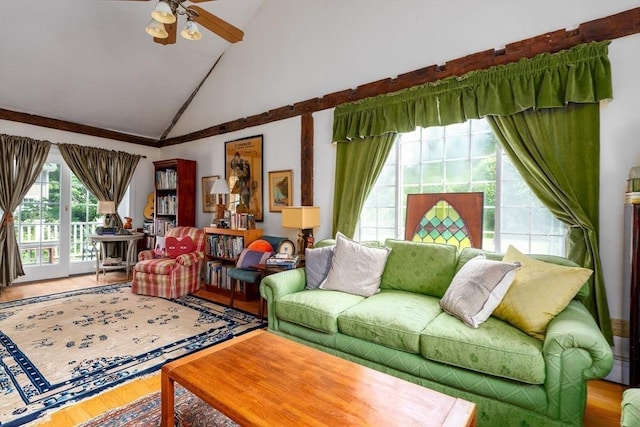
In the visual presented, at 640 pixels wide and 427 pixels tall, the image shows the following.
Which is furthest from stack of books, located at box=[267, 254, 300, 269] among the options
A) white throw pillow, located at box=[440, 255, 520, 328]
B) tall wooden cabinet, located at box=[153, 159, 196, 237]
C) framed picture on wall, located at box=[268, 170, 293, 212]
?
tall wooden cabinet, located at box=[153, 159, 196, 237]

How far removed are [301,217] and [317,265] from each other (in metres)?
0.68

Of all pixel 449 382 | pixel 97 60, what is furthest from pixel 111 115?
pixel 449 382

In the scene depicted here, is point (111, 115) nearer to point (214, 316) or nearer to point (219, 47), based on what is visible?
point (219, 47)

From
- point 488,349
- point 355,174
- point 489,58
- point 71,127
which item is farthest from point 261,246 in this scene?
point 71,127

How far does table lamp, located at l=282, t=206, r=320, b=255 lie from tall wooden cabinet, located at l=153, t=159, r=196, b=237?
2.62 metres

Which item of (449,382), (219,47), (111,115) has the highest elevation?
(219,47)

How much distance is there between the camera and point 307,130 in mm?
3775

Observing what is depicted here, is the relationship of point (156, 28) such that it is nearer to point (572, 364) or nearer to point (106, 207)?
point (572, 364)

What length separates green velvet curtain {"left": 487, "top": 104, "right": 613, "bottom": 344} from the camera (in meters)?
2.21

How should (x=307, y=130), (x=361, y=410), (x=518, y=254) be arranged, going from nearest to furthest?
(x=361, y=410) → (x=518, y=254) → (x=307, y=130)

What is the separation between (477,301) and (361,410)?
110cm

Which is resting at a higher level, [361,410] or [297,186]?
[297,186]

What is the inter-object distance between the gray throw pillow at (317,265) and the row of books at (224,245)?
1549 mm

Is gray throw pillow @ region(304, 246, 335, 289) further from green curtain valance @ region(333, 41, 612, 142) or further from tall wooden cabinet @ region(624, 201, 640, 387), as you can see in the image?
tall wooden cabinet @ region(624, 201, 640, 387)
